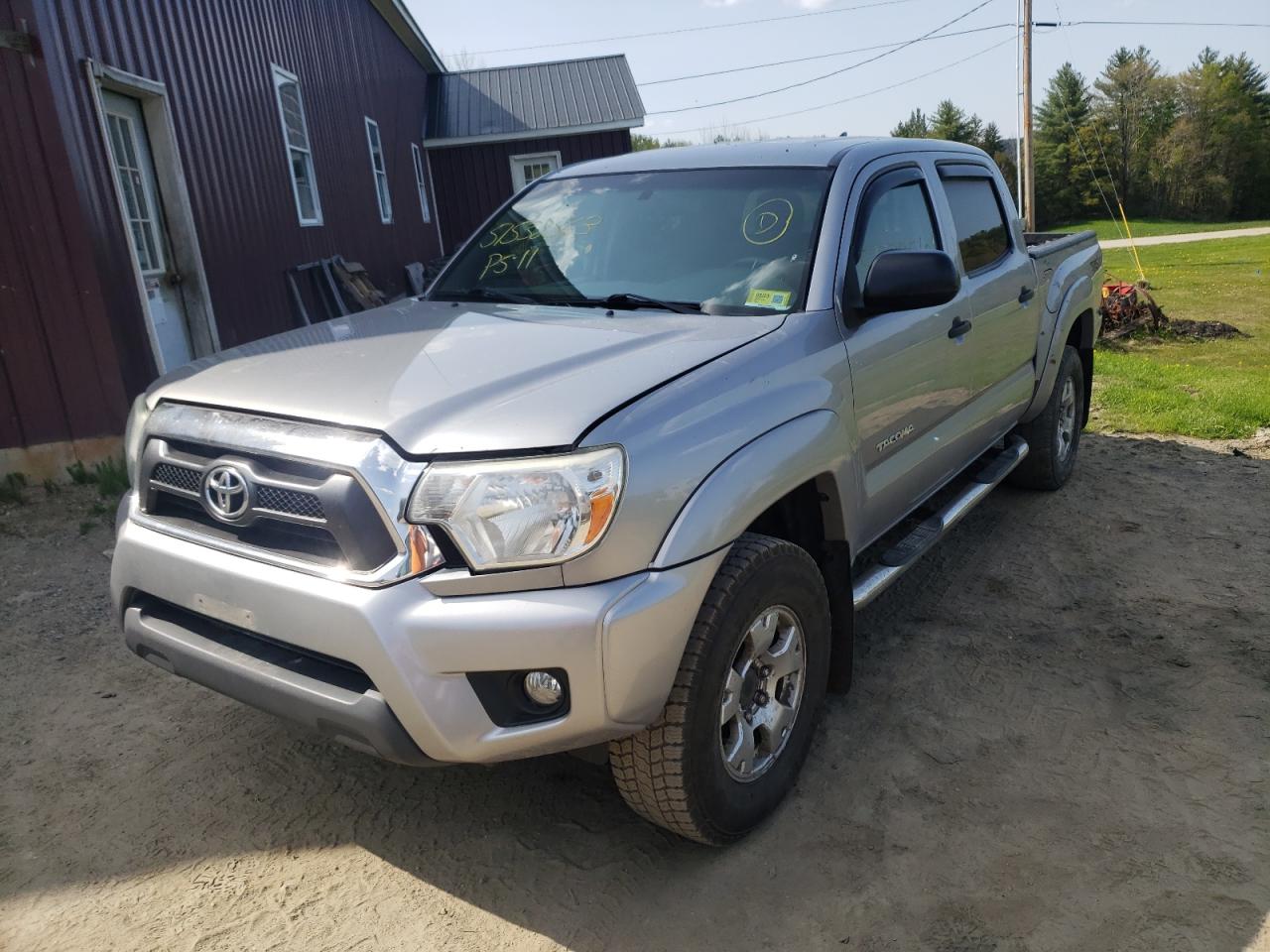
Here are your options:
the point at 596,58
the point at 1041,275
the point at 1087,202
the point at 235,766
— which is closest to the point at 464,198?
the point at 596,58

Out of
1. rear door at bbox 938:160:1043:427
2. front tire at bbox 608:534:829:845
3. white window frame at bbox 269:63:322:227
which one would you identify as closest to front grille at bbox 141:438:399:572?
front tire at bbox 608:534:829:845

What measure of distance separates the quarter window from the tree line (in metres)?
34.9

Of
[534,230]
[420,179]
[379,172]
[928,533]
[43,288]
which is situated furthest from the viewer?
[420,179]

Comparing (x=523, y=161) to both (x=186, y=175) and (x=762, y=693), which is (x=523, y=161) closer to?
(x=186, y=175)

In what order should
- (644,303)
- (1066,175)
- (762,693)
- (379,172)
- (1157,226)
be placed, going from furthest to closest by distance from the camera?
(1066,175), (1157,226), (379,172), (644,303), (762,693)

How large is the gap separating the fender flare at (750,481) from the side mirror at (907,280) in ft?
1.45

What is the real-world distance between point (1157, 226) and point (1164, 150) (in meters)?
5.27

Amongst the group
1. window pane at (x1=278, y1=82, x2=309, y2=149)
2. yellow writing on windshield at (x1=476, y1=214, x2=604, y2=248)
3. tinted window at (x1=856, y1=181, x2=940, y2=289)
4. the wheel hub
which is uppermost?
window pane at (x1=278, y1=82, x2=309, y2=149)

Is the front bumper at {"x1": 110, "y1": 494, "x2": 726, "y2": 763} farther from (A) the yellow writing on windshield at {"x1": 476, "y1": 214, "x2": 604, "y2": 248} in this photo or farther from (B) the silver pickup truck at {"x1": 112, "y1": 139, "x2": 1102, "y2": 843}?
(A) the yellow writing on windshield at {"x1": 476, "y1": 214, "x2": 604, "y2": 248}

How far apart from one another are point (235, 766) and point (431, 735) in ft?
4.25

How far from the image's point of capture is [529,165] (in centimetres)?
1931

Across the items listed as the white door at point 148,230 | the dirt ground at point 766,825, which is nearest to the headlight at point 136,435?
the dirt ground at point 766,825

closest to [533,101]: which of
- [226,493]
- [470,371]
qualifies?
[470,371]

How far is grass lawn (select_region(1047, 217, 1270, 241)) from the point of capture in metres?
35.8
